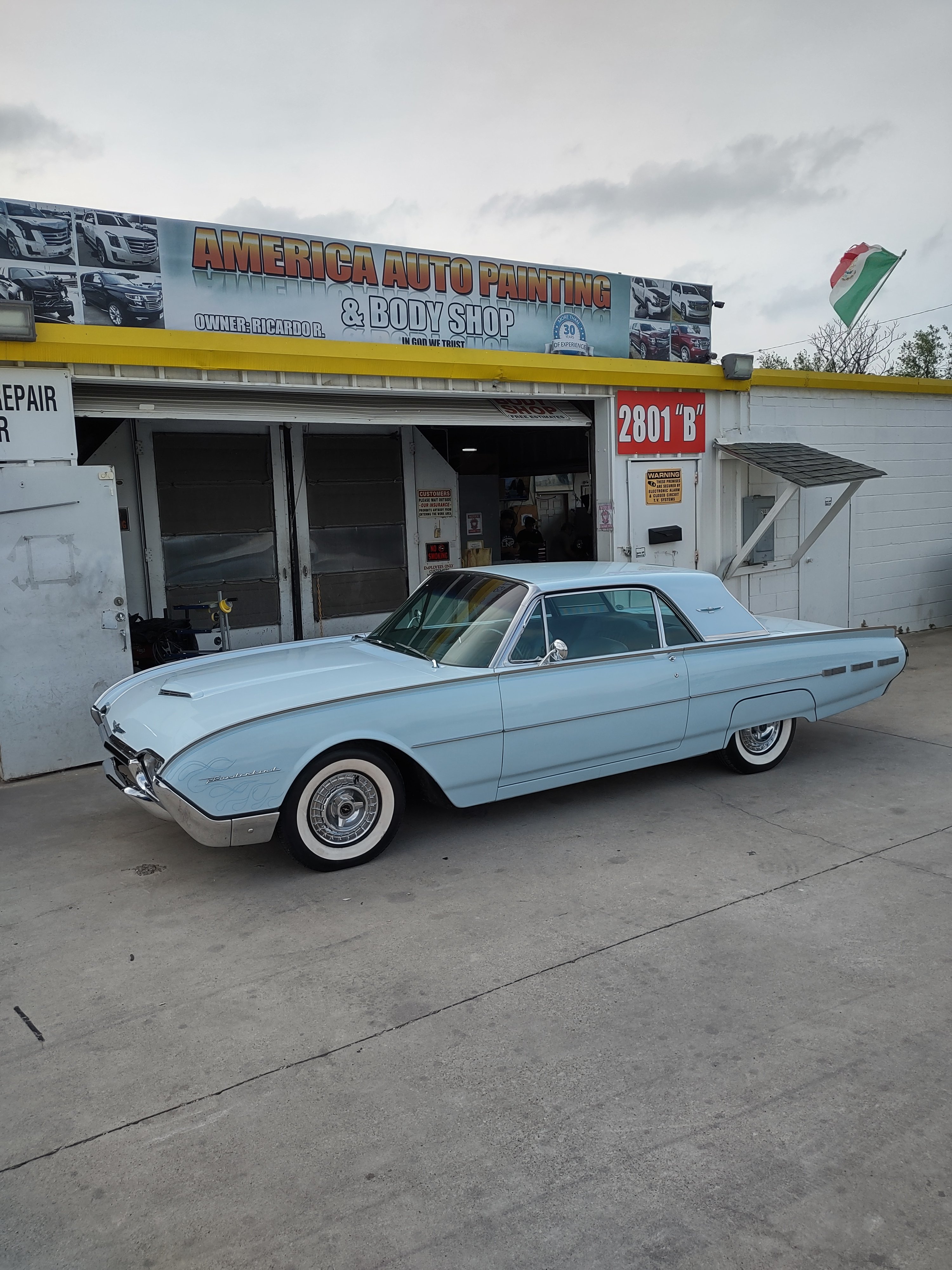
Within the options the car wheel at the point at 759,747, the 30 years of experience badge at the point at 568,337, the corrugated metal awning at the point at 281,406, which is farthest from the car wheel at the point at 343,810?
the 30 years of experience badge at the point at 568,337

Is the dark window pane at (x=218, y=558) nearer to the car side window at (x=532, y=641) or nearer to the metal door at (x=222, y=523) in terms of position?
the metal door at (x=222, y=523)

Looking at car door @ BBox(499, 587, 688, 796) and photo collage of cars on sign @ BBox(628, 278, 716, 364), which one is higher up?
photo collage of cars on sign @ BBox(628, 278, 716, 364)

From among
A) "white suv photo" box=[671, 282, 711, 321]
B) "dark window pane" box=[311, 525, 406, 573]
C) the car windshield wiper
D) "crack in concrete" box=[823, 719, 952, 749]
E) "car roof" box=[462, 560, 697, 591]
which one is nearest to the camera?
the car windshield wiper

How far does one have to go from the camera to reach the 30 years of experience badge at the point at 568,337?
33.9ft

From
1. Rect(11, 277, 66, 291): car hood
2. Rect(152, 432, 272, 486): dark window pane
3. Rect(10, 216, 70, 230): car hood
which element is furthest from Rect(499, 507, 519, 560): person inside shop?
Rect(10, 216, 70, 230): car hood

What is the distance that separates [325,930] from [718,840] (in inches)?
85.4

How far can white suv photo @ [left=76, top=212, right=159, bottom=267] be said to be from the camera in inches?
311

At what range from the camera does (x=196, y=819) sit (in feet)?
13.3

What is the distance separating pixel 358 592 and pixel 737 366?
493 cm

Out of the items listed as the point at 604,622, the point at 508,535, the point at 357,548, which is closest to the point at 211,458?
the point at 357,548

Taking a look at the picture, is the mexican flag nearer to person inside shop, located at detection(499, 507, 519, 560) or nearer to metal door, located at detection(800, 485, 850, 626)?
metal door, located at detection(800, 485, 850, 626)

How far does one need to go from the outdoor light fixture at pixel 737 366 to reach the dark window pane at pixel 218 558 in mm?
5257

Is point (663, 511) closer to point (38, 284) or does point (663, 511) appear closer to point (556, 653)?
point (556, 653)

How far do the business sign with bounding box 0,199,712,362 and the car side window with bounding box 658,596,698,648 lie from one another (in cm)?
387
